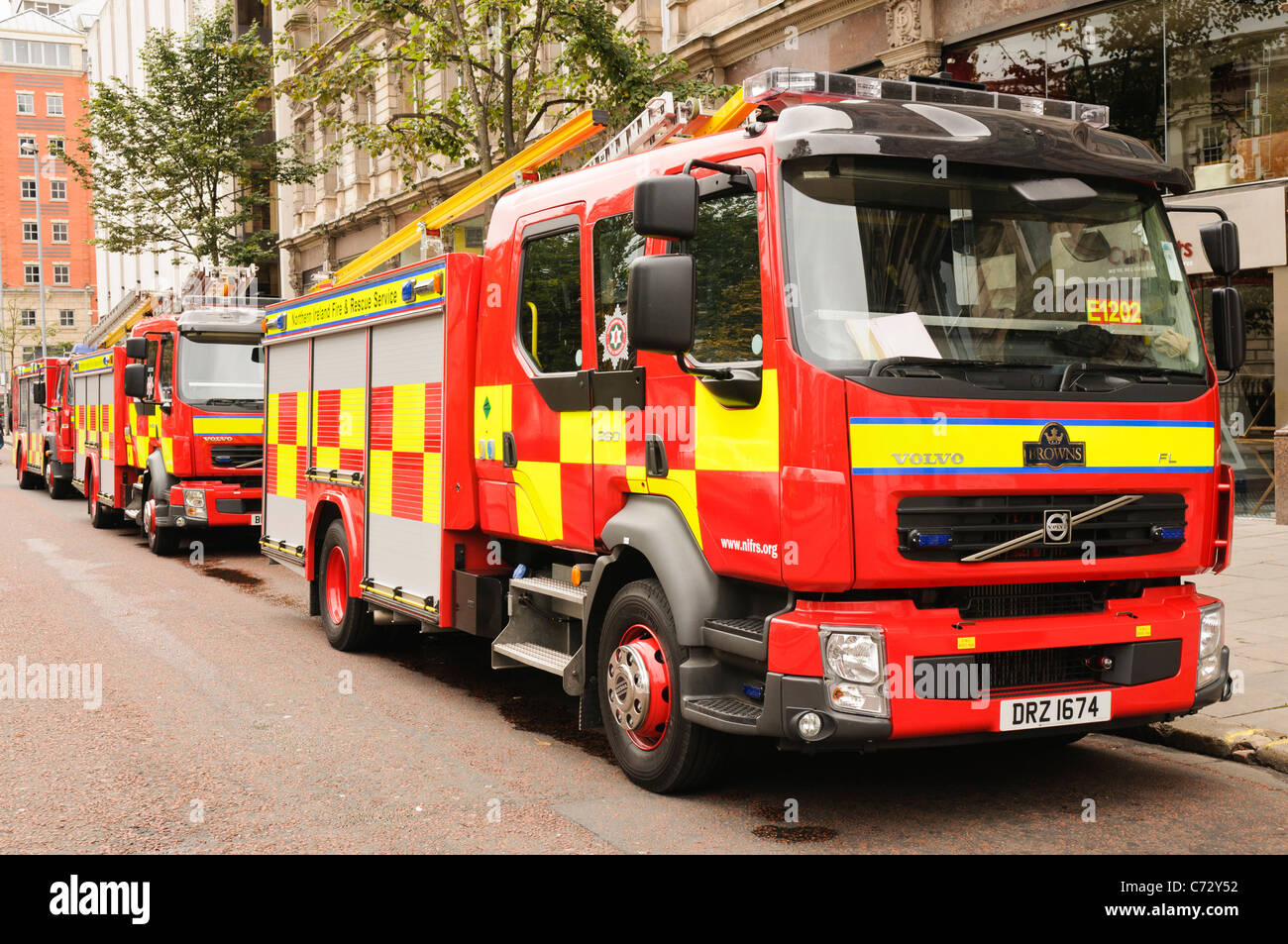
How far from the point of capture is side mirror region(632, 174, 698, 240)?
5.05 m

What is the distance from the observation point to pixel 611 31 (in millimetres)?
→ 15258

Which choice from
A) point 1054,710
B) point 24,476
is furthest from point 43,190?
point 1054,710

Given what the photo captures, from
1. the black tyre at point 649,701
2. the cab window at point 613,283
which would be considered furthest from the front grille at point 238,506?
the black tyre at point 649,701

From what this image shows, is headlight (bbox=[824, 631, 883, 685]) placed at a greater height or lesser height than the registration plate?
greater

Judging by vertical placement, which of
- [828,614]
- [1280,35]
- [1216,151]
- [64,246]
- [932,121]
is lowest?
[828,614]

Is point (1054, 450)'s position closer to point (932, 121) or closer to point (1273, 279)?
point (932, 121)

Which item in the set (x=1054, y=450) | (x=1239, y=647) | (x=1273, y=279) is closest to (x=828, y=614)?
(x=1054, y=450)

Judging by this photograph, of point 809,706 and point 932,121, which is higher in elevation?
point 932,121

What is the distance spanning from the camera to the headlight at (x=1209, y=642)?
17.8 ft

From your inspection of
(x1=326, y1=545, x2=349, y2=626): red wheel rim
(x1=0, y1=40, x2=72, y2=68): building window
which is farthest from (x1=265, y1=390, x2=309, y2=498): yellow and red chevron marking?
(x1=0, y1=40, x2=72, y2=68): building window

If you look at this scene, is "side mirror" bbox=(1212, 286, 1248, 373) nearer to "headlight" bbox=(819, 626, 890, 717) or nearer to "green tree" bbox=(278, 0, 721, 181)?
"headlight" bbox=(819, 626, 890, 717)

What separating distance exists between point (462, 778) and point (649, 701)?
986 millimetres

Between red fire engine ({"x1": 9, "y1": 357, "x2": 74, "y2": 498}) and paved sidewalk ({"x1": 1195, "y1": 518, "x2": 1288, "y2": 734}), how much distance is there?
19395 millimetres
